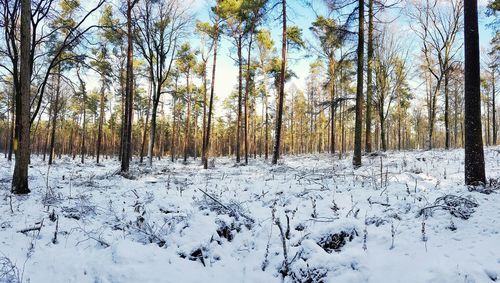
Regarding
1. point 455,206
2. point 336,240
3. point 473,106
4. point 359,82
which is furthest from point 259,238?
point 359,82

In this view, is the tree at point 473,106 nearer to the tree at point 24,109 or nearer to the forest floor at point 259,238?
the forest floor at point 259,238

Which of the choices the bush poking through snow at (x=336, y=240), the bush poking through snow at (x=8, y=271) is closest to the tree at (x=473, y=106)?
the bush poking through snow at (x=336, y=240)

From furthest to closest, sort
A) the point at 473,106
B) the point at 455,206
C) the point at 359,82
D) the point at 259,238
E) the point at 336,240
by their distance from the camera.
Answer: the point at 359,82, the point at 473,106, the point at 259,238, the point at 455,206, the point at 336,240

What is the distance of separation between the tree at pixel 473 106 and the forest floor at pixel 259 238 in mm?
431

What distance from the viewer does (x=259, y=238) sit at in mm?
5195

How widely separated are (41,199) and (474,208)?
846 centimetres

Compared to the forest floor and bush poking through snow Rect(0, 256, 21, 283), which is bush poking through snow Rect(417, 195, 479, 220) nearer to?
the forest floor

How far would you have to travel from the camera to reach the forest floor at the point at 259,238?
156 inches

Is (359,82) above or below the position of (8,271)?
above

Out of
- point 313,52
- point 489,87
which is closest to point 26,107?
point 313,52

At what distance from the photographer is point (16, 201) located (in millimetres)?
6191

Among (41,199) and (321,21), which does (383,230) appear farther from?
(321,21)

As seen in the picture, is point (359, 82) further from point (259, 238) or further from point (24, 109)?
point (24, 109)

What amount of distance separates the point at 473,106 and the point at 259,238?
17.5ft
